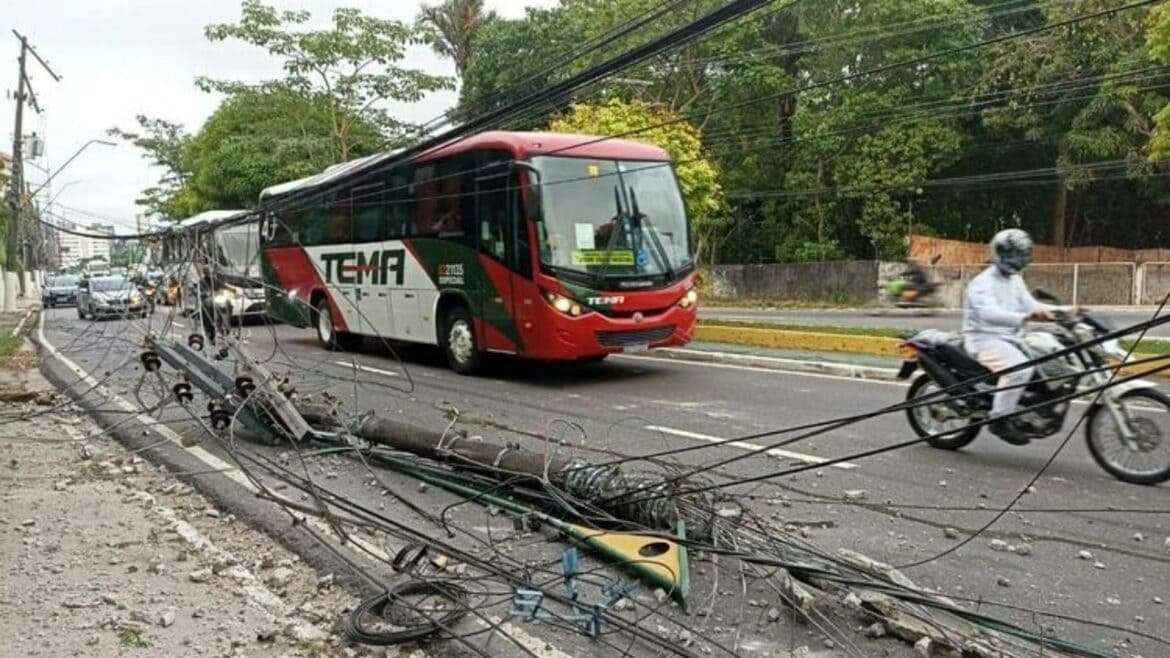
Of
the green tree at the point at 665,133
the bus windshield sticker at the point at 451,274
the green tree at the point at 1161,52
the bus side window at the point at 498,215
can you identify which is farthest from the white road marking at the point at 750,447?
the green tree at the point at 1161,52

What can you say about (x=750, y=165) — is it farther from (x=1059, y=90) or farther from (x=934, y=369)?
(x=934, y=369)

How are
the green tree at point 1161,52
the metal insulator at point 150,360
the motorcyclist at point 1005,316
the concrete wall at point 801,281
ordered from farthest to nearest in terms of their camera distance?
the concrete wall at point 801,281 → the green tree at point 1161,52 → the metal insulator at point 150,360 → the motorcyclist at point 1005,316

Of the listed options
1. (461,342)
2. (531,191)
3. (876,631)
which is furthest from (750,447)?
(461,342)

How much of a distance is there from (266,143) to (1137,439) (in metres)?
29.9

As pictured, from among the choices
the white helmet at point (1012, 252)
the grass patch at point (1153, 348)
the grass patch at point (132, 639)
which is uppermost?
the white helmet at point (1012, 252)

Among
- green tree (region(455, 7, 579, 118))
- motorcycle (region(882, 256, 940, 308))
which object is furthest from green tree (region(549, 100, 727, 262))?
green tree (region(455, 7, 579, 118))

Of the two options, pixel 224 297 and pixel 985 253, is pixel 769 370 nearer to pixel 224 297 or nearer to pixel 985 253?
pixel 224 297

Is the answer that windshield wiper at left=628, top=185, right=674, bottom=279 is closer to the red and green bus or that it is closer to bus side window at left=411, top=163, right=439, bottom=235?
the red and green bus

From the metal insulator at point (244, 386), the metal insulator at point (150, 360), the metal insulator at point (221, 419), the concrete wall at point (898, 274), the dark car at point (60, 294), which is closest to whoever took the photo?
the metal insulator at point (244, 386)

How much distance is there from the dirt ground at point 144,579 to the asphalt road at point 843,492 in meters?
0.95

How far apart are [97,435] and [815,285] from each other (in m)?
26.0

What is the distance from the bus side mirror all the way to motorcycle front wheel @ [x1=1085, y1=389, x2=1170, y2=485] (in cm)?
643

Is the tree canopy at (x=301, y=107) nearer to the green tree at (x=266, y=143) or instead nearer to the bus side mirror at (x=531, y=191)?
the green tree at (x=266, y=143)

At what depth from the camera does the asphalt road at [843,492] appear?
161 inches
